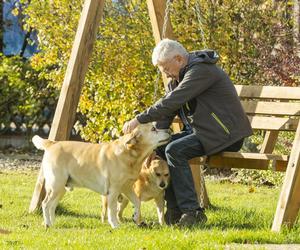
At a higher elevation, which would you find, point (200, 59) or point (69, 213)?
point (200, 59)

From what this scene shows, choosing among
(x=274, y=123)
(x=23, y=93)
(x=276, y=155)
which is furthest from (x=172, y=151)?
(x=23, y=93)

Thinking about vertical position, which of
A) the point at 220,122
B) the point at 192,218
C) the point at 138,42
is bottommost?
the point at 192,218

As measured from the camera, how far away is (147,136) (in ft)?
24.1

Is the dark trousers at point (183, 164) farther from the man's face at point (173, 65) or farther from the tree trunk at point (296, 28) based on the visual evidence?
the tree trunk at point (296, 28)

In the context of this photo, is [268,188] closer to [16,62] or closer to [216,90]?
[216,90]

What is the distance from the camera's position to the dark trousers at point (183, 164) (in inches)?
283

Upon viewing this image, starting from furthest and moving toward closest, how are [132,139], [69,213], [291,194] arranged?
1. [69,213]
2. [132,139]
3. [291,194]

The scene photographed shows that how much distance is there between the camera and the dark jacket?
709 cm

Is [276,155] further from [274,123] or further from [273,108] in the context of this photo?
[273,108]

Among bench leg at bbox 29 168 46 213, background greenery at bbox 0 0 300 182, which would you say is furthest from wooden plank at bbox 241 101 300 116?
background greenery at bbox 0 0 300 182

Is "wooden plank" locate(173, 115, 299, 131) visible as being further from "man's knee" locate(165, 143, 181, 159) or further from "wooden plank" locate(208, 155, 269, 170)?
"man's knee" locate(165, 143, 181, 159)

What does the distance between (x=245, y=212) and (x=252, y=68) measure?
15.2ft

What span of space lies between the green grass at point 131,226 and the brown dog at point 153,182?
1.01 feet

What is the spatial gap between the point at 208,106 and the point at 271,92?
0.98m
